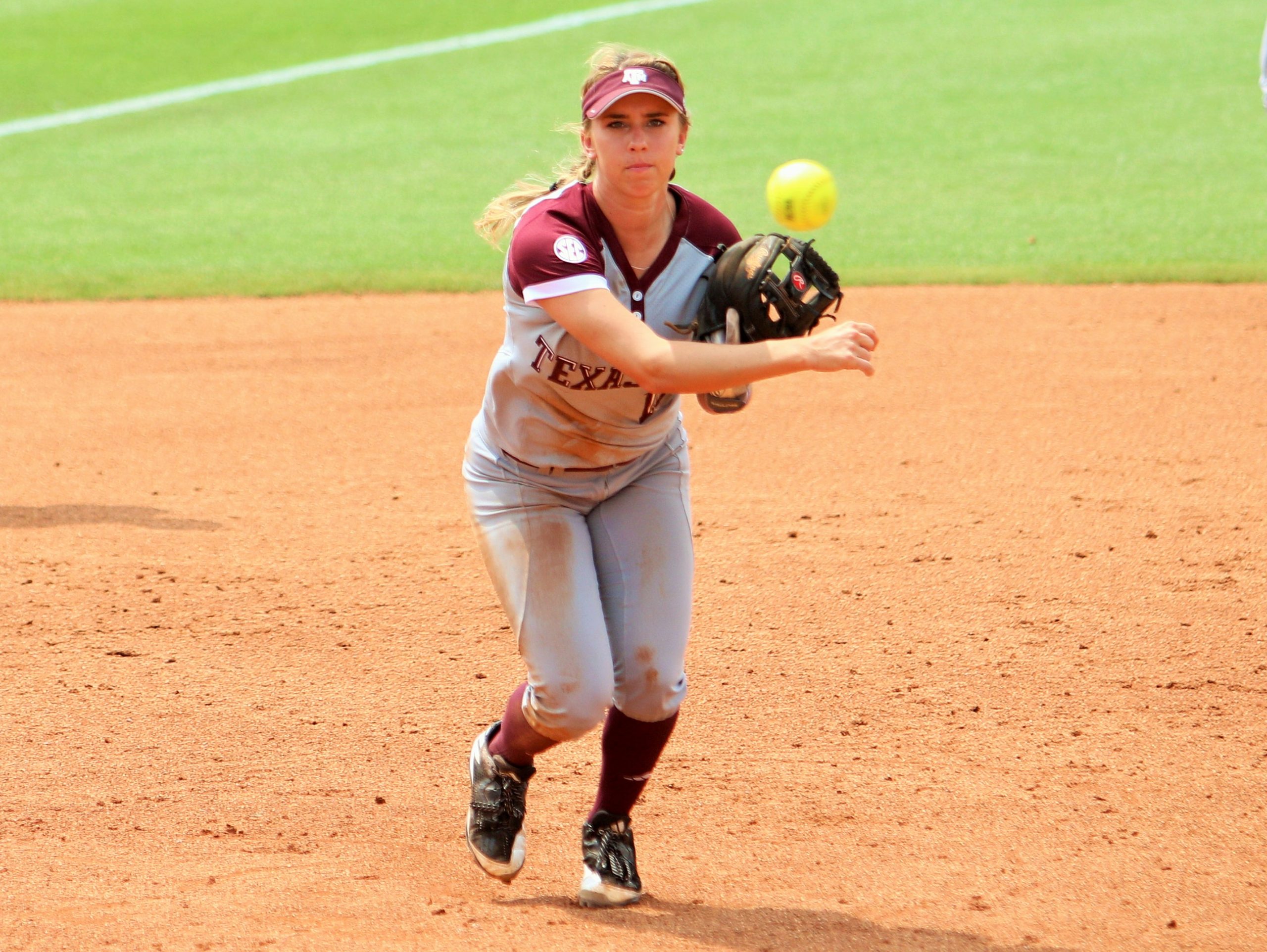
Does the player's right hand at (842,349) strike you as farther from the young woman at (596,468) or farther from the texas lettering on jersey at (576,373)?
the texas lettering on jersey at (576,373)

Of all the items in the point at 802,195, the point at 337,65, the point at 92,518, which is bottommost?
the point at 92,518

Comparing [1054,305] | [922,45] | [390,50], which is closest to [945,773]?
[1054,305]

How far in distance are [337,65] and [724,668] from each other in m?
17.7

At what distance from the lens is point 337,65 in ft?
69.5

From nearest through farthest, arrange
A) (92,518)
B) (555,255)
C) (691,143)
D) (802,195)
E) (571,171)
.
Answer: (555,255)
(571,171)
(92,518)
(802,195)
(691,143)

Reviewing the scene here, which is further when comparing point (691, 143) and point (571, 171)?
point (691, 143)

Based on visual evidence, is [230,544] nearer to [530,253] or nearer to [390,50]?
[530,253]

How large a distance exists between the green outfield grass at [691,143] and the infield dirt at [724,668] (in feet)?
8.50

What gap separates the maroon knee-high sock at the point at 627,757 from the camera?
381 centimetres

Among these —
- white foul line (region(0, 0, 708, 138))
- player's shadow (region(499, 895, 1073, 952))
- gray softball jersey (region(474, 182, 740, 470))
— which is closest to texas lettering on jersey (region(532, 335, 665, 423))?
gray softball jersey (region(474, 182, 740, 470))

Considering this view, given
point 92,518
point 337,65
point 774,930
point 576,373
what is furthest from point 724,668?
point 337,65

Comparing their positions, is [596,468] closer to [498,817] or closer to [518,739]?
[518,739]

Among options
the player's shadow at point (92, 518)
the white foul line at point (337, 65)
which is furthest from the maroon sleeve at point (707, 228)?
the white foul line at point (337, 65)

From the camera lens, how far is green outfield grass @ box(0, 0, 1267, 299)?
1234 centimetres
